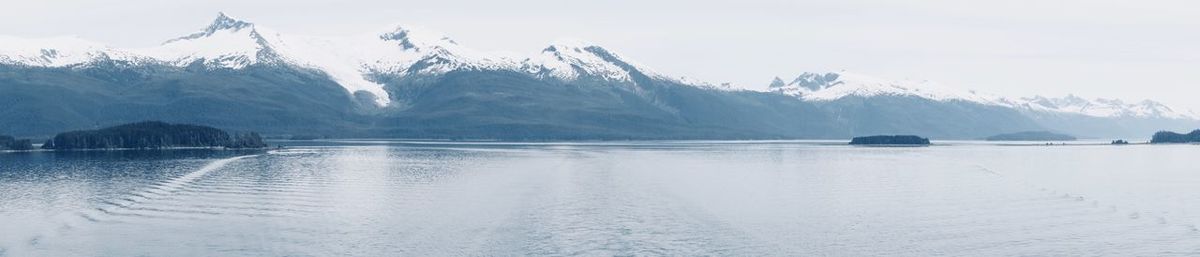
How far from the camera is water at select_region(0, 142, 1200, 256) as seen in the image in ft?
185

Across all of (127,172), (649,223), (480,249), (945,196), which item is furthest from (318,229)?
(127,172)

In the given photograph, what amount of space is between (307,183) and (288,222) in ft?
109

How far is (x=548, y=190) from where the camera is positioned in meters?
93.1

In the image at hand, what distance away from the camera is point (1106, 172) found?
4889 inches

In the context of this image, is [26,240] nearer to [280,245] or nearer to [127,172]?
[280,245]

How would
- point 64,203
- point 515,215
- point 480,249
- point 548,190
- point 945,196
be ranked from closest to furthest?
point 480,249, point 515,215, point 64,203, point 945,196, point 548,190

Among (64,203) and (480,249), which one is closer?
(480,249)

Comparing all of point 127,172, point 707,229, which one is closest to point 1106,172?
point 707,229

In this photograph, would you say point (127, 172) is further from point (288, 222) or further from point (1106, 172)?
point (1106, 172)

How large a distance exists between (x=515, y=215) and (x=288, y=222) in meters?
13.1

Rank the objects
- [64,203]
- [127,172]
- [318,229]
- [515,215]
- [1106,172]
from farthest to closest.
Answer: [1106,172] < [127,172] < [64,203] < [515,215] < [318,229]

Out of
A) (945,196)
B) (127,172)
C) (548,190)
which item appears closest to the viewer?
(945,196)

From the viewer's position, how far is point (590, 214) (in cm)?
7150

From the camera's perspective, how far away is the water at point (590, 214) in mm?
56312
